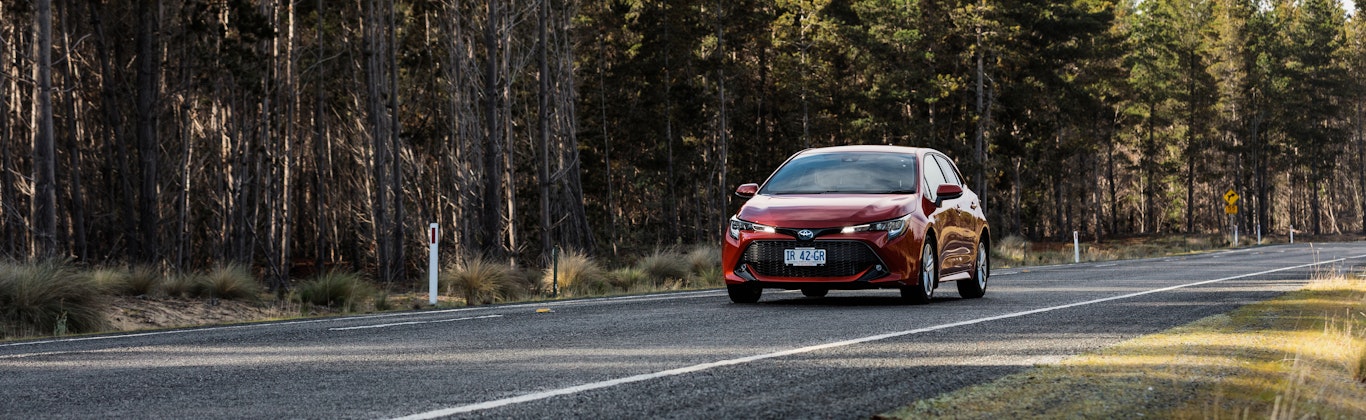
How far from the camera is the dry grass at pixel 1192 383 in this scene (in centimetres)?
566

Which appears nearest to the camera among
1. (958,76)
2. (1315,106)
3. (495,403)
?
(495,403)

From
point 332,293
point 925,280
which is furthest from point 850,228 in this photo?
point 332,293

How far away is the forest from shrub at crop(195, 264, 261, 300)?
2.32 m

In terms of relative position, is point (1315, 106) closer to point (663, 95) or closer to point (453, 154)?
point (663, 95)

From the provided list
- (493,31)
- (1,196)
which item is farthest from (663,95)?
(1,196)

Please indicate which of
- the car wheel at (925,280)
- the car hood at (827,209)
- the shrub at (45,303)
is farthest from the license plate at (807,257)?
the shrub at (45,303)

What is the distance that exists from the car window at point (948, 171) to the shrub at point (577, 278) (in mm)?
6790

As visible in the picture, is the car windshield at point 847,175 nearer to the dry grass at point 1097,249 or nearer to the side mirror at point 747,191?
the side mirror at point 747,191

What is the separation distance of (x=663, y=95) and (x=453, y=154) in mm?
11289

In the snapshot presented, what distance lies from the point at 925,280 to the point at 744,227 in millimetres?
1959

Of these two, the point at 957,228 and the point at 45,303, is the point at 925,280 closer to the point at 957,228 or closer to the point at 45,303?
the point at 957,228

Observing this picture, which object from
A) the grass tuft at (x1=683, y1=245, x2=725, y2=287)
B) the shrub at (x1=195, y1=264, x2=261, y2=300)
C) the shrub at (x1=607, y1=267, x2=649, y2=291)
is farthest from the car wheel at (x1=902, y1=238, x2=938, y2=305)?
the shrub at (x1=195, y1=264, x2=261, y2=300)

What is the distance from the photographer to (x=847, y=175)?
1377 centimetres

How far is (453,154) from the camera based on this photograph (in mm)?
42188
